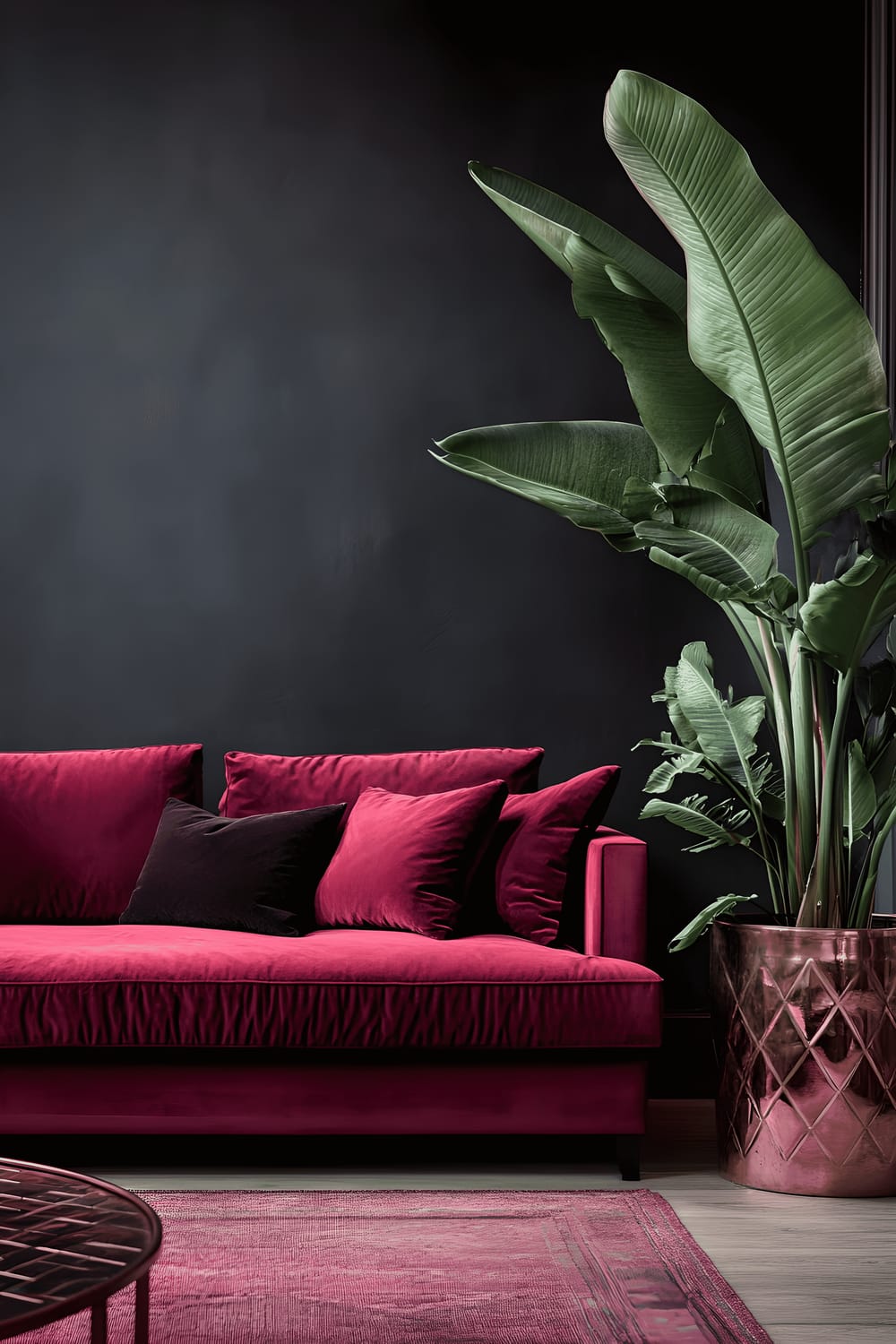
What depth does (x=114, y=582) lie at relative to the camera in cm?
360

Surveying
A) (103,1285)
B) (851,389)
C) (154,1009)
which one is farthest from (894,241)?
(103,1285)

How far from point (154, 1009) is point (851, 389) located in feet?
5.84

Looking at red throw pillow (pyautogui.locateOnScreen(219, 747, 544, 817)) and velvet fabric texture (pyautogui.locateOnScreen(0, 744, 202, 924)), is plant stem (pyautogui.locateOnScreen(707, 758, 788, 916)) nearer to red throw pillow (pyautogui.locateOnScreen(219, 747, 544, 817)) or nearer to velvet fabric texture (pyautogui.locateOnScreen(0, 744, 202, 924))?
red throw pillow (pyautogui.locateOnScreen(219, 747, 544, 817))

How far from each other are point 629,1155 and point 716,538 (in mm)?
1246

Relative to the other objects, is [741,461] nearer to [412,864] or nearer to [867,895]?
[867,895]

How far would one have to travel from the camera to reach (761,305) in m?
2.24

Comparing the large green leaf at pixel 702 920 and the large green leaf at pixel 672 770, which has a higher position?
the large green leaf at pixel 672 770

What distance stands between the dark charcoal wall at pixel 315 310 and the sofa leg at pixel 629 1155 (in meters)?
1.44

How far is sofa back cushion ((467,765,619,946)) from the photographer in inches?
117

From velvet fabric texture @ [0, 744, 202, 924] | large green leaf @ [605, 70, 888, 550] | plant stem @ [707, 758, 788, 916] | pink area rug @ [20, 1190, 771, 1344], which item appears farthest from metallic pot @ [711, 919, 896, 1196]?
velvet fabric texture @ [0, 744, 202, 924]

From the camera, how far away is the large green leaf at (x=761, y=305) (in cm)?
219

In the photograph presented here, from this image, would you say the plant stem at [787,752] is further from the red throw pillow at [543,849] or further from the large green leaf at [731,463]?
the red throw pillow at [543,849]

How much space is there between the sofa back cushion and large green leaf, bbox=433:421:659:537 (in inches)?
27.6

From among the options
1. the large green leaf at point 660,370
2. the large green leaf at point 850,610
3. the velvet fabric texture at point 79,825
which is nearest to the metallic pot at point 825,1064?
the large green leaf at point 850,610
